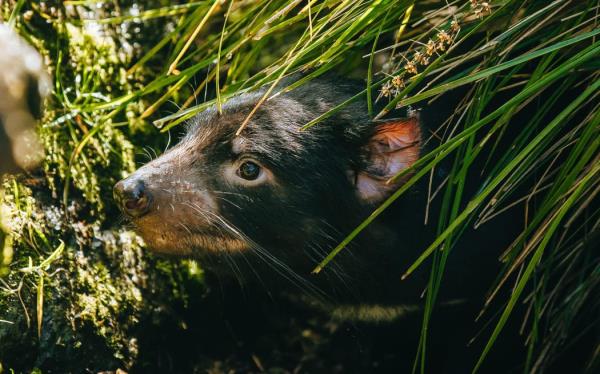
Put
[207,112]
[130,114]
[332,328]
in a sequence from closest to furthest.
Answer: [207,112] → [130,114] → [332,328]

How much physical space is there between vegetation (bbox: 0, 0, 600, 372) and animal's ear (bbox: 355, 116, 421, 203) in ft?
0.38

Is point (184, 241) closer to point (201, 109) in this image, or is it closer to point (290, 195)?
point (290, 195)

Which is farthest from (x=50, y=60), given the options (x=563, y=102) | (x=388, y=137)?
(x=563, y=102)

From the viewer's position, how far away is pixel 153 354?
281 centimetres

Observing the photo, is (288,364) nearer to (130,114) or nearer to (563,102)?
(130,114)

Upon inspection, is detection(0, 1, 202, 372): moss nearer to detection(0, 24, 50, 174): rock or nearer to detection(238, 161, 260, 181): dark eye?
detection(0, 24, 50, 174): rock

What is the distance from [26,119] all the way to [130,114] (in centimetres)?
51

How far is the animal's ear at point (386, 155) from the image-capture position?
2.29 metres

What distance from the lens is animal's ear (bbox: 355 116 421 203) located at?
2.29 metres

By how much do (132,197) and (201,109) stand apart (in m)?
0.40

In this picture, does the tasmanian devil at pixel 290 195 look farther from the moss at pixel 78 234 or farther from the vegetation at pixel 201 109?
the moss at pixel 78 234

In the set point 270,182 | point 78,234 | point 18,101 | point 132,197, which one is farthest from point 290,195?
point 18,101

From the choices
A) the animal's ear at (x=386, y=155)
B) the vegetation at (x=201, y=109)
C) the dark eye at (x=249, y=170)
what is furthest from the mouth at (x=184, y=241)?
the animal's ear at (x=386, y=155)

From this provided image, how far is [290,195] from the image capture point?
241 cm
